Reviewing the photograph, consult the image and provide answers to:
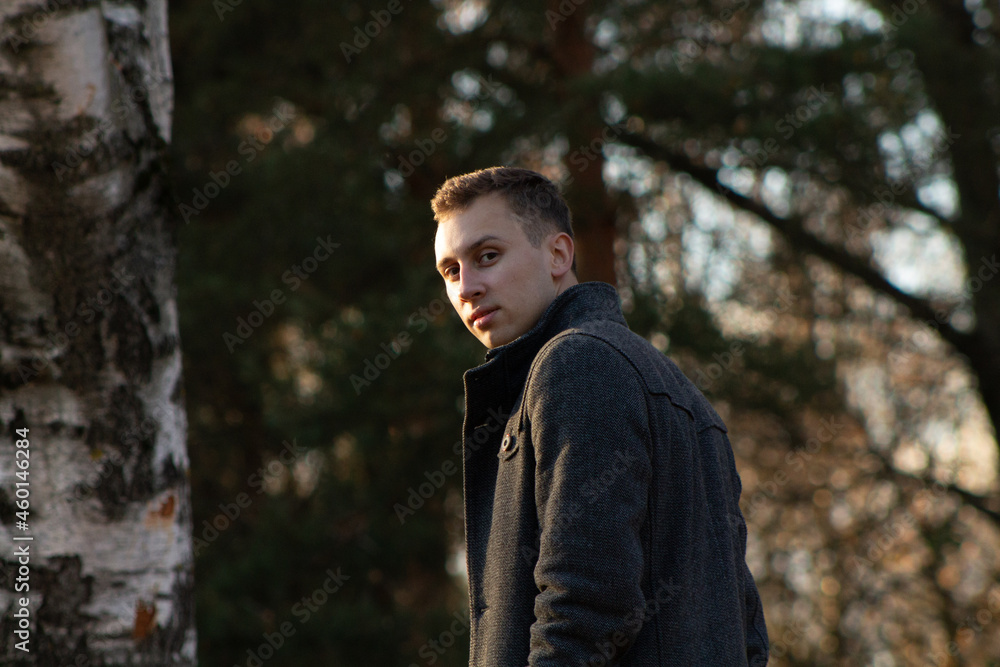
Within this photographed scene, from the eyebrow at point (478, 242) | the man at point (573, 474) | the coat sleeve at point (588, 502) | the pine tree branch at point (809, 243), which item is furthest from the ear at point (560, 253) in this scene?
the pine tree branch at point (809, 243)

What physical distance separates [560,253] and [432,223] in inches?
205

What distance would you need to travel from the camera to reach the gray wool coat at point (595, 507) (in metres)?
1.35

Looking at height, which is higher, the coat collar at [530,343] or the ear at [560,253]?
the ear at [560,253]

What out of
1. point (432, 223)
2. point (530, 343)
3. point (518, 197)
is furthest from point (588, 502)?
point (432, 223)

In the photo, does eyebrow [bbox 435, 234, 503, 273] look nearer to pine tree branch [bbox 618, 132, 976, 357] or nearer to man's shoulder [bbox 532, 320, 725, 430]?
man's shoulder [bbox 532, 320, 725, 430]

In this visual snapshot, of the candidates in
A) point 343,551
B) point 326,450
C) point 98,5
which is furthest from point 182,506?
point 343,551

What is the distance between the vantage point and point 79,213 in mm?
2238

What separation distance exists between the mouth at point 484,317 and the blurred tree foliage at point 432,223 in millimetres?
3732

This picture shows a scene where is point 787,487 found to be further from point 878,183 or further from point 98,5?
point 98,5

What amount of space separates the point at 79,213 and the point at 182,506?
786mm

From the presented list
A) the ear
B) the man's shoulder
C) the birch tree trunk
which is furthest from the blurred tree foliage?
the man's shoulder

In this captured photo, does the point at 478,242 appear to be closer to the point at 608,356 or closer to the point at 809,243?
the point at 608,356

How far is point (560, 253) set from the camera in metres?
1.78

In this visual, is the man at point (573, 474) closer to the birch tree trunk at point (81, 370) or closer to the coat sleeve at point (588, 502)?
the coat sleeve at point (588, 502)
